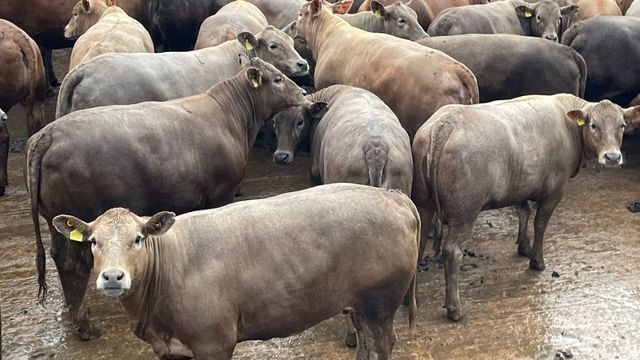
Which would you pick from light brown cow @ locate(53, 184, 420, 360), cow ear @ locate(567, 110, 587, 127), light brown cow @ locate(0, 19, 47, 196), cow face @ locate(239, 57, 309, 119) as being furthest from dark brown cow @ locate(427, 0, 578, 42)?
light brown cow @ locate(53, 184, 420, 360)

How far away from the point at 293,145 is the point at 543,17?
4798 millimetres

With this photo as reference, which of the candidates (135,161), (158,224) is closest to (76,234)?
(158,224)

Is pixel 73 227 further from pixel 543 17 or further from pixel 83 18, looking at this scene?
pixel 543 17

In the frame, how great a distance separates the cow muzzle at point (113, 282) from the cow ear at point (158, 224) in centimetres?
35

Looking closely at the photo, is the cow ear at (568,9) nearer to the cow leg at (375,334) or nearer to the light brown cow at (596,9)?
the light brown cow at (596,9)

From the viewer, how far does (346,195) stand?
553 cm

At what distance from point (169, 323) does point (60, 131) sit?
220 cm

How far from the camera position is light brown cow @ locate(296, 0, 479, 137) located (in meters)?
8.68

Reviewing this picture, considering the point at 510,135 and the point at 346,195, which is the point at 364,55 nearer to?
the point at 510,135

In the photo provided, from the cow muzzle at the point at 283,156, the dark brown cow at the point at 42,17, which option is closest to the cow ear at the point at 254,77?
the cow muzzle at the point at 283,156

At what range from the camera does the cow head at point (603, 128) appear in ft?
25.2

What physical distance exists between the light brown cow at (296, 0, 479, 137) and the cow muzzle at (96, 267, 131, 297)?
4.69 metres

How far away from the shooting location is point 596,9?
13.0 m

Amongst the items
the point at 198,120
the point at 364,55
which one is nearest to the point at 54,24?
the point at 364,55
